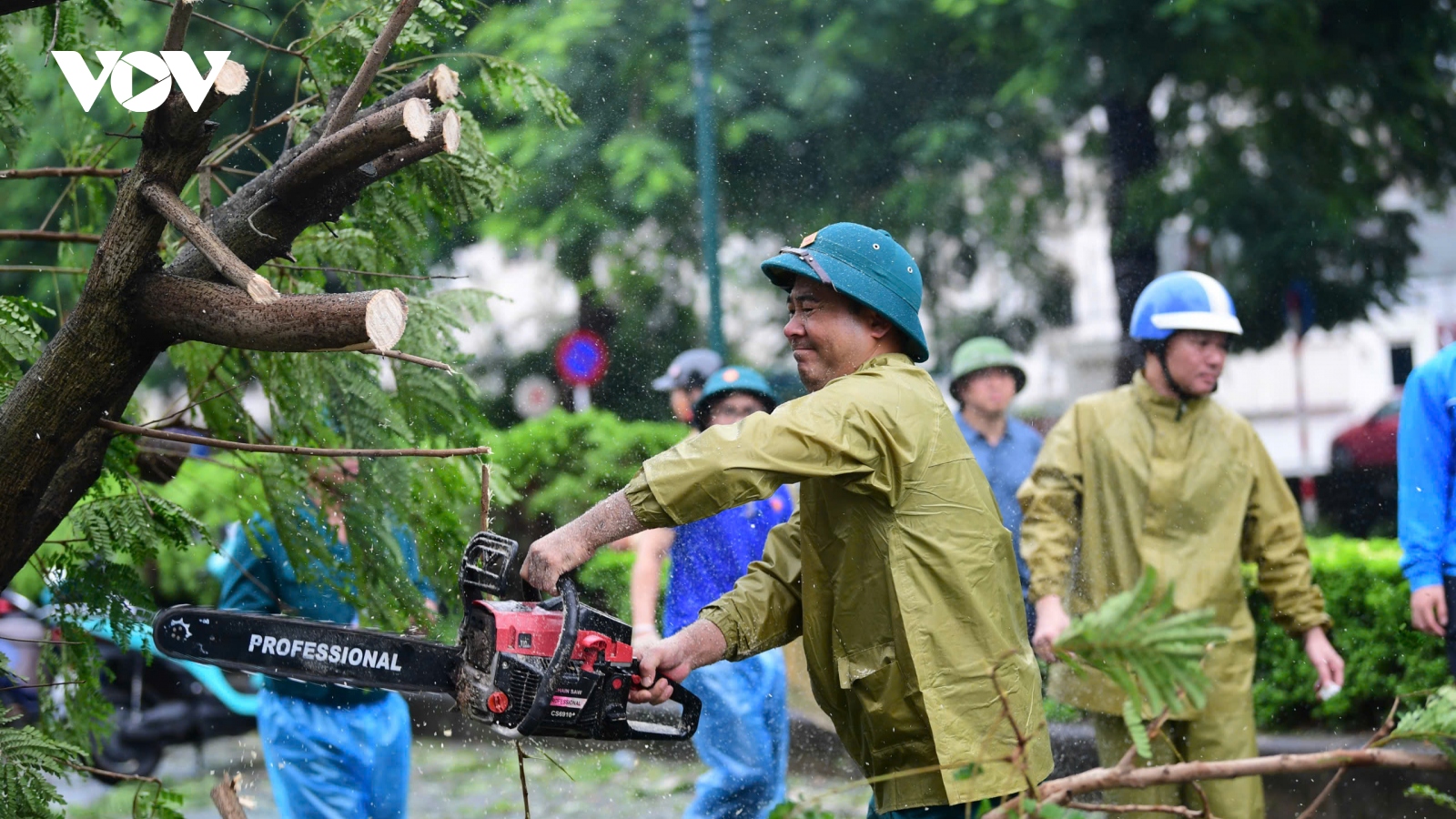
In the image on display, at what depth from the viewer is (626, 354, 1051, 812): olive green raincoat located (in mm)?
2846

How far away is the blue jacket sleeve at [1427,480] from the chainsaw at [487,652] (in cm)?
264

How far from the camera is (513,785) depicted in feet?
25.3

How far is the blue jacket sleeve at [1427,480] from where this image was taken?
4.31 meters

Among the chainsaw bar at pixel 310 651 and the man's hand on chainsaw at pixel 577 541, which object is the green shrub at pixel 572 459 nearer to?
the chainsaw bar at pixel 310 651

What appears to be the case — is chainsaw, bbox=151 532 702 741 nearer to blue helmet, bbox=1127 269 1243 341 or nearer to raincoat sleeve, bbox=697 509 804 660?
raincoat sleeve, bbox=697 509 804 660

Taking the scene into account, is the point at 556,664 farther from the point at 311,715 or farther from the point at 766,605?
the point at 311,715

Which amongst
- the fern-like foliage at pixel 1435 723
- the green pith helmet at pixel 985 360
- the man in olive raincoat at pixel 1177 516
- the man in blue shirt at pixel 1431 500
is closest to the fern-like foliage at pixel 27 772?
the fern-like foliage at pixel 1435 723

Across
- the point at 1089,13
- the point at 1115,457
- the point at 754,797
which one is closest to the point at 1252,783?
the point at 1115,457

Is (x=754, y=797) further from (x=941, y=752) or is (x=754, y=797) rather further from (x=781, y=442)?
(x=781, y=442)

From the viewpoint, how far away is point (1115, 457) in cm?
482

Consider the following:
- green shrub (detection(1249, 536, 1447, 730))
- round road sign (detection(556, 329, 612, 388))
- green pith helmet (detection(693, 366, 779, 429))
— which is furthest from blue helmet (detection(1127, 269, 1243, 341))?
round road sign (detection(556, 329, 612, 388))

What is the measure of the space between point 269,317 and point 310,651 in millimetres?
751

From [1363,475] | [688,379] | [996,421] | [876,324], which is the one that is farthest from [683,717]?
[1363,475]

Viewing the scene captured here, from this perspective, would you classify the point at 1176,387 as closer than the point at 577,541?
No
